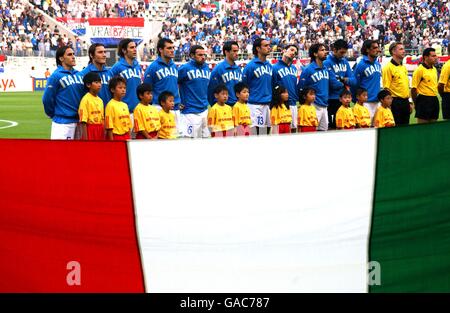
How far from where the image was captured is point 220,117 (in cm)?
1167

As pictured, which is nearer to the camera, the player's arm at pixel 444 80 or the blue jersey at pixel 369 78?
the blue jersey at pixel 369 78

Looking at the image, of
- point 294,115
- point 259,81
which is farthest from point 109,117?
point 294,115

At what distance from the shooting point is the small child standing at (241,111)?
11688mm

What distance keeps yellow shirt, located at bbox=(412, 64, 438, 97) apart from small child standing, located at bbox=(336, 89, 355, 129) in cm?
177

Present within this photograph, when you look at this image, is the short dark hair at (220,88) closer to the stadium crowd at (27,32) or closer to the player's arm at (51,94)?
the player's arm at (51,94)

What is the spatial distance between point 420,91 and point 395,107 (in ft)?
2.29

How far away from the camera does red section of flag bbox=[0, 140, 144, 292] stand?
4453 mm

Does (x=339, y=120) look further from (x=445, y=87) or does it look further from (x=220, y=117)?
(x=445, y=87)

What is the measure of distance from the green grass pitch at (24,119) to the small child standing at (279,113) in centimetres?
634

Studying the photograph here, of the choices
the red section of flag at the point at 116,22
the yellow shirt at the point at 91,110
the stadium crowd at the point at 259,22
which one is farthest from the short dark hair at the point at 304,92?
the red section of flag at the point at 116,22

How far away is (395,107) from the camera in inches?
526

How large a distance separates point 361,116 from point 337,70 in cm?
96

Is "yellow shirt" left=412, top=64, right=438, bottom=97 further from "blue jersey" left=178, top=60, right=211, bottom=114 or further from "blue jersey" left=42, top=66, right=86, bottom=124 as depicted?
"blue jersey" left=42, top=66, right=86, bottom=124

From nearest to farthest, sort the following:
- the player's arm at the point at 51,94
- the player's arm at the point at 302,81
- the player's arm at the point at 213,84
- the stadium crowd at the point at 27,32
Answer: the player's arm at the point at 51,94
the player's arm at the point at 213,84
the player's arm at the point at 302,81
the stadium crowd at the point at 27,32
